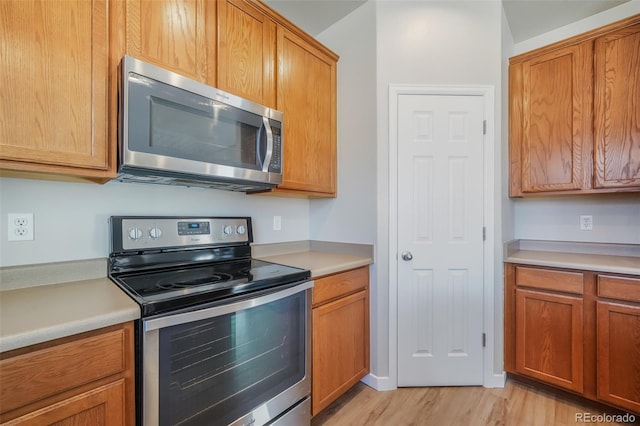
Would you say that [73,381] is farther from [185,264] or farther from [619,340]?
[619,340]

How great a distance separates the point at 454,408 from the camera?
70.9 inches

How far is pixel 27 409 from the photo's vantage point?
771 mm

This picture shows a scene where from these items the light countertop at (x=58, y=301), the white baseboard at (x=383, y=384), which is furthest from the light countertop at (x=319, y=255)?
the white baseboard at (x=383, y=384)

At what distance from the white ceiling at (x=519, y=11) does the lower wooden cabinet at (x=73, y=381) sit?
2247mm

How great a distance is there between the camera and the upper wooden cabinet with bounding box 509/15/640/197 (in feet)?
6.10

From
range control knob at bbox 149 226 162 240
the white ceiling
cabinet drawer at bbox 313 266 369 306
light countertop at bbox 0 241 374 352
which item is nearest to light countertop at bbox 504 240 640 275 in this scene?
cabinet drawer at bbox 313 266 369 306

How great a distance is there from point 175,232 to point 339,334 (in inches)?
44.4

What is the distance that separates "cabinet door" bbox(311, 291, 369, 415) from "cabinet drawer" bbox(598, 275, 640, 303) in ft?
4.58

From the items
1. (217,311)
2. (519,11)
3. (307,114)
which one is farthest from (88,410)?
(519,11)

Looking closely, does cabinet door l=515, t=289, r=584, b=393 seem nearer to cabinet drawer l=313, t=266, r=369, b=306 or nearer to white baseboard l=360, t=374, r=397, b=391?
white baseboard l=360, t=374, r=397, b=391

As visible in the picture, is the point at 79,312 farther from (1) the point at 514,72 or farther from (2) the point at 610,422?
(1) the point at 514,72

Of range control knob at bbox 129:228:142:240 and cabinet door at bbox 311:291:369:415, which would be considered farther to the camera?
cabinet door at bbox 311:291:369:415

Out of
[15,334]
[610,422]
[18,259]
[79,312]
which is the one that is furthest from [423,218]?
[18,259]

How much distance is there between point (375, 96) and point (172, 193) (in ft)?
4.85
